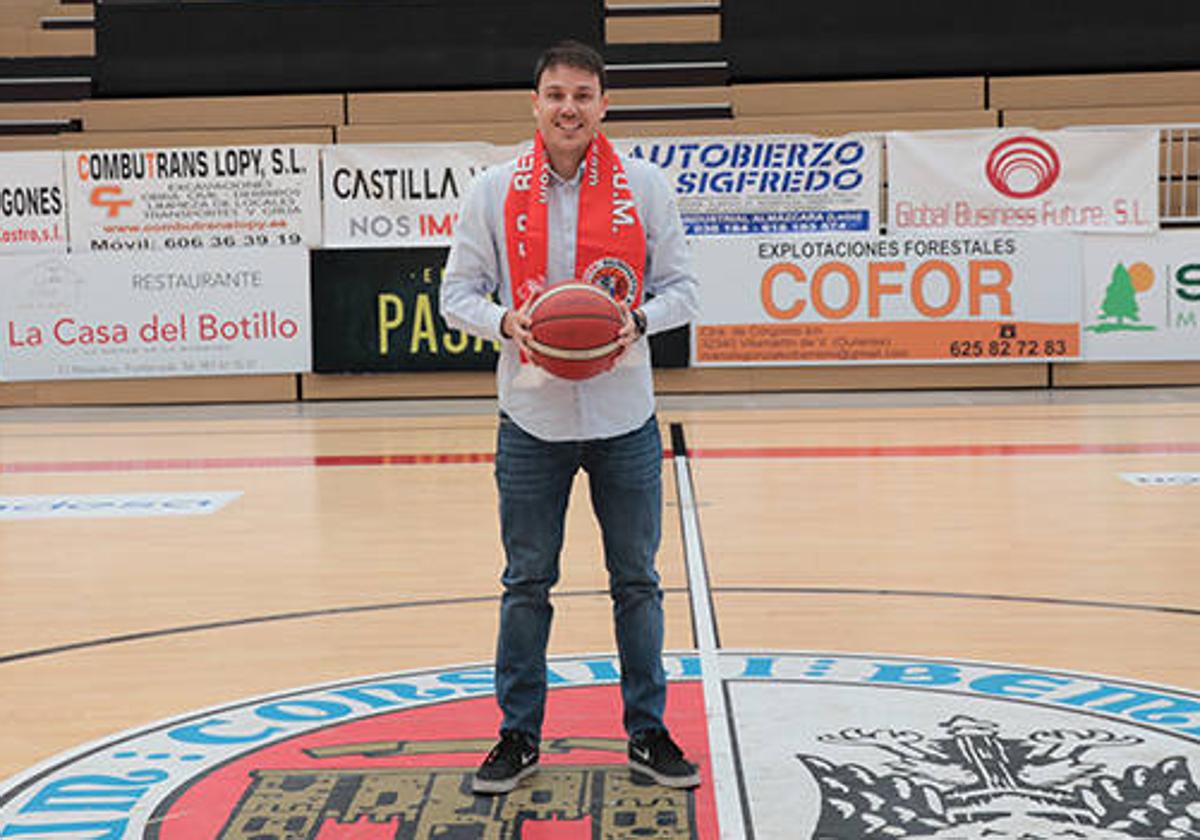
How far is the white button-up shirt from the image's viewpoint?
3980 mm

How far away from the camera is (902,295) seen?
48.7 feet

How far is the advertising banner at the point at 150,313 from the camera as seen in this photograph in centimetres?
1498

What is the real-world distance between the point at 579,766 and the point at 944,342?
37.0ft

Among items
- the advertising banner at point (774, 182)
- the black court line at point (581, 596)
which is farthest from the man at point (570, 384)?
the advertising banner at point (774, 182)

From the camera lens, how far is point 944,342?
1489 cm

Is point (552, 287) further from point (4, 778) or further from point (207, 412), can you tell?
point (207, 412)

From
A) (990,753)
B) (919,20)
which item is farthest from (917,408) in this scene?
(990,753)

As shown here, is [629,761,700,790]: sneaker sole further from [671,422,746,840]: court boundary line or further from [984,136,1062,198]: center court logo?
[984,136,1062,198]: center court logo

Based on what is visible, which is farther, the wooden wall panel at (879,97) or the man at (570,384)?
the wooden wall panel at (879,97)

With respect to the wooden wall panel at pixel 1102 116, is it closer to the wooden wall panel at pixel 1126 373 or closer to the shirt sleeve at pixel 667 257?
the wooden wall panel at pixel 1126 373

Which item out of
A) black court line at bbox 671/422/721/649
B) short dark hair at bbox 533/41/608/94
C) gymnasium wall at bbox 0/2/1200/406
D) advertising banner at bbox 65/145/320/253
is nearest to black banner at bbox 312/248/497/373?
gymnasium wall at bbox 0/2/1200/406

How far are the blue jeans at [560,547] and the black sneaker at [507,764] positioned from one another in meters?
0.04

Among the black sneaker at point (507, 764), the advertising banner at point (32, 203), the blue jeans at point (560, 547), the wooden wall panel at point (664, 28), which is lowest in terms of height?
the black sneaker at point (507, 764)

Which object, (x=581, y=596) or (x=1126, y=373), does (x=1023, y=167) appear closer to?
(x=1126, y=373)
